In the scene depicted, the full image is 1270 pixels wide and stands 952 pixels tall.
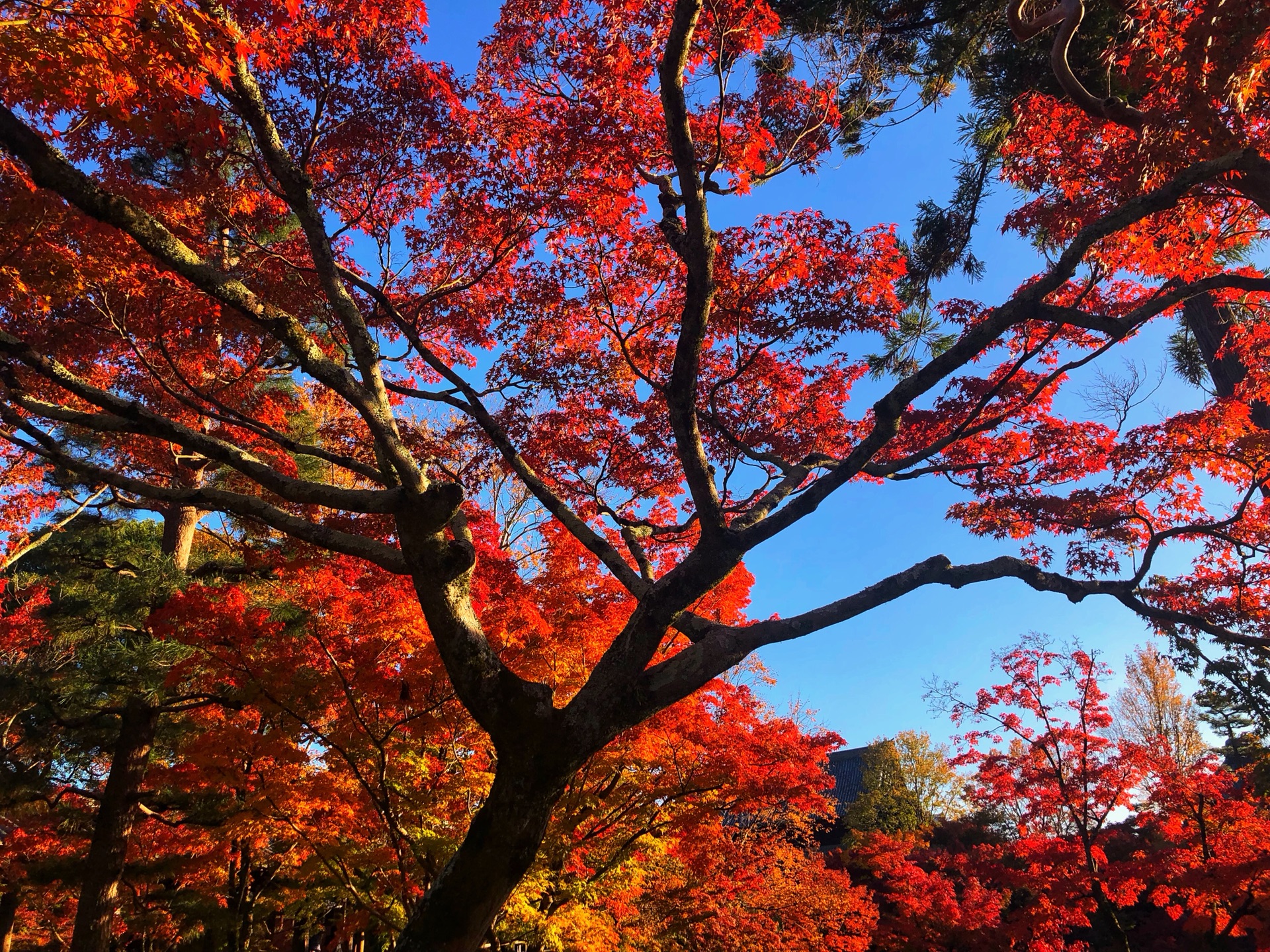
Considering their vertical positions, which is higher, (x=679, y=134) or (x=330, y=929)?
(x=679, y=134)

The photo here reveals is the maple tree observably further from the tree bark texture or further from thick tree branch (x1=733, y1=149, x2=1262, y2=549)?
the tree bark texture

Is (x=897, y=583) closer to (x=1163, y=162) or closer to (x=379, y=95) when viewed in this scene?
(x=1163, y=162)

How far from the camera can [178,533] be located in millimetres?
11953

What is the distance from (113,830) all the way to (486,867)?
328 inches

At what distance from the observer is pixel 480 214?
279 inches

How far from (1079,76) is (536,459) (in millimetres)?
8935

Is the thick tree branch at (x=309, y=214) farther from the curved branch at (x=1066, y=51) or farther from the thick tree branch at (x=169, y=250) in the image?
the curved branch at (x=1066, y=51)

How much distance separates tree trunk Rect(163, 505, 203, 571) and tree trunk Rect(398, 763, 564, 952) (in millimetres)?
Result: 9962

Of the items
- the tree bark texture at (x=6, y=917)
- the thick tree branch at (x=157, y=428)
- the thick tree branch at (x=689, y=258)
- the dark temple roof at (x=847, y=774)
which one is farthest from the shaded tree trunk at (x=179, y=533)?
the dark temple roof at (x=847, y=774)

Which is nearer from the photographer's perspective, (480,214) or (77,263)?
(77,263)

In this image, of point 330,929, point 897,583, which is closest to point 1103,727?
point 897,583

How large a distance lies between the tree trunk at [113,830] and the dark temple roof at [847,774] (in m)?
20.7

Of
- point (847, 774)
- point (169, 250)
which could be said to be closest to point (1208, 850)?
point (169, 250)

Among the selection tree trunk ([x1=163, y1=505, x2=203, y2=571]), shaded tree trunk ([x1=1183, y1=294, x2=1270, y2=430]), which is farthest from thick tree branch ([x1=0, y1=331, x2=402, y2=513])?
shaded tree trunk ([x1=1183, y1=294, x2=1270, y2=430])
